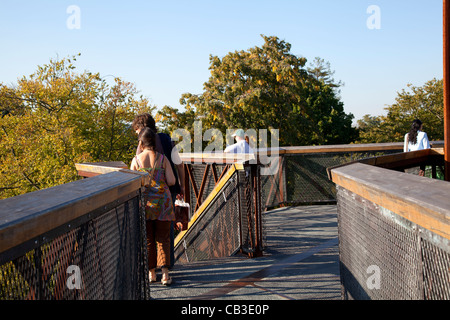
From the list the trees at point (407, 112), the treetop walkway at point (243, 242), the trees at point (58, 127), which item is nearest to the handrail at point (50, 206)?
the treetop walkway at point (243, 242)

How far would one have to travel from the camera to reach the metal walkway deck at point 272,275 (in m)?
4.17

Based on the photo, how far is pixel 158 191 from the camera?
460cm

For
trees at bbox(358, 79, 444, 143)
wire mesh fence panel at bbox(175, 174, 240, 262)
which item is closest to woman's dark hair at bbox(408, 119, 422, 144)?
wire mesh fence panel at bbox(175, 174, 240, 262)

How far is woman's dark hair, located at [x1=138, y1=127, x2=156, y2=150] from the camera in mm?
4590

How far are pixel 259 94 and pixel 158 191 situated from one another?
2376 centimetres

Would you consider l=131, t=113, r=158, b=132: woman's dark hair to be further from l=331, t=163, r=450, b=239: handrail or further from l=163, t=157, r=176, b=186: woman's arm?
l=331, t=163, r=450, b=239: handrail

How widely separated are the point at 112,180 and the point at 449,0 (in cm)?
319

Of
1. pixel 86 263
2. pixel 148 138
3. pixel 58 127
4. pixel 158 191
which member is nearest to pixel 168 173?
pixel 158 191

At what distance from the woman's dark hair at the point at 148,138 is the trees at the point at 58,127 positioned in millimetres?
16909

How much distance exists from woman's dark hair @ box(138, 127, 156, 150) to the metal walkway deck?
139 cm

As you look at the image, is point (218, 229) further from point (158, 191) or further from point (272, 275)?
point (158, 191)

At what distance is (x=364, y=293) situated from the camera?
8.96ft
